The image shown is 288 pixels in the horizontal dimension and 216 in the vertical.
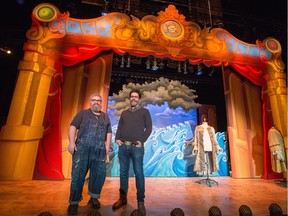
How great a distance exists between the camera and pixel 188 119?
189 inches

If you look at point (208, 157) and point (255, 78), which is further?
point (255, 78)

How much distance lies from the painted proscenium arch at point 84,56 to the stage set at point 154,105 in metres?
0.02

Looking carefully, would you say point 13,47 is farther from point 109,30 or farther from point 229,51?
point 229,51

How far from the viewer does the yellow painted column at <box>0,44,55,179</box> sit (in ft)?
10.4

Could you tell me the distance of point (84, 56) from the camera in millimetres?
3914

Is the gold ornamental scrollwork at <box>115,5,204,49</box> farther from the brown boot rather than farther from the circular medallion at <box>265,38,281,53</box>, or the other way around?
the brown boot

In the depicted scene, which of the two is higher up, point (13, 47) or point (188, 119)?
point (13, 47)

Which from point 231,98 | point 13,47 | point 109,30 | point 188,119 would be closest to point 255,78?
point 231,98

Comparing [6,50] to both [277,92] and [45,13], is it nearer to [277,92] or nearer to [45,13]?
[45,13]

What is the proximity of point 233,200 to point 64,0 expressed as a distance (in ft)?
19.9

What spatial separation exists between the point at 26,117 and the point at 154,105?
289cm

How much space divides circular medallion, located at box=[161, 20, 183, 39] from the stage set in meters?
0.03

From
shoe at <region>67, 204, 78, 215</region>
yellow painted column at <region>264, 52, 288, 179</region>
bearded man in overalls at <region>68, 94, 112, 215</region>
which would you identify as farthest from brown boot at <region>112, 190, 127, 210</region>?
yellow painted column at <region>264, 52, 288, 179</region>

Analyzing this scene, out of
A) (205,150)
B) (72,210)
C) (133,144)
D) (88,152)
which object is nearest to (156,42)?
(205,150)
